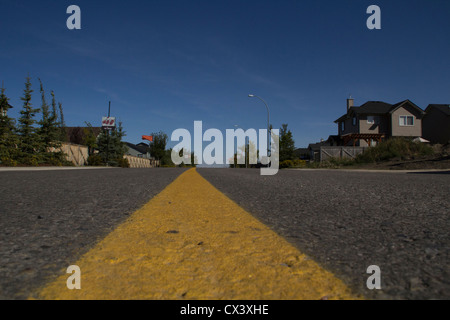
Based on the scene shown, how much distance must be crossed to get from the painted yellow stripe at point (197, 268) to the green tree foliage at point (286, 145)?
113 feet

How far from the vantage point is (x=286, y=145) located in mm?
36250

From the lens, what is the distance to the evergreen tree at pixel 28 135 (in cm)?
2147

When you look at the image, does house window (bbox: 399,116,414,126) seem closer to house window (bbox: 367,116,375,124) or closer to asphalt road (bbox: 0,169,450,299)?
house window (bbox: 367,116,375,124)

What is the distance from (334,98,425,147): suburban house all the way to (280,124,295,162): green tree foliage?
798 cm

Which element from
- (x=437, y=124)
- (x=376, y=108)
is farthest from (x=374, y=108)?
(x=437, y=124)

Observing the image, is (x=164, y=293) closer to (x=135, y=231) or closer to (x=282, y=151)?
(x=135, y=231)

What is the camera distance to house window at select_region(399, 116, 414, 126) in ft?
123

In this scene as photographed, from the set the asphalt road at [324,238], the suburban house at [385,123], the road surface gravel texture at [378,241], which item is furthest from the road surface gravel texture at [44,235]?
the suburban house at [385,123]

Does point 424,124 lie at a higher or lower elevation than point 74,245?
higher

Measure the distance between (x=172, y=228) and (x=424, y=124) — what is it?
51372 millimetres

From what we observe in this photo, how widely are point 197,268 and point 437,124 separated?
→ 162 feet

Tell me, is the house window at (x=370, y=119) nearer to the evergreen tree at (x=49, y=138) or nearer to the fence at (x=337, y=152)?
the fence at (x=337, y=152)

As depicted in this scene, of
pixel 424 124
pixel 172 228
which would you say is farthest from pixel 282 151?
pixel 172 228

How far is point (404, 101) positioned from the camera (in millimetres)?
36750
